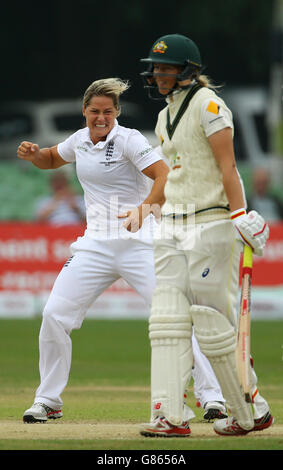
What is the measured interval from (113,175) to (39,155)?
0.61 m

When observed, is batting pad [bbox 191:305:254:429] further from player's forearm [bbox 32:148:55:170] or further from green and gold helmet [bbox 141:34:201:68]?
player's forearm [bbox 32:148:55:170]

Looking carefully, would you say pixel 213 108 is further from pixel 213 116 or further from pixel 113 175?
pixel 113 175

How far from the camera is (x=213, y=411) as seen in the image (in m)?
8.08

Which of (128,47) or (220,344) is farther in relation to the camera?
(128,47)

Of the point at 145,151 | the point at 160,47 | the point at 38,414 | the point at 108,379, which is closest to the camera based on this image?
the point at 160,47

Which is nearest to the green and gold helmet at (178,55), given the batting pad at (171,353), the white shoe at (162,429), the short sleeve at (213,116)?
the short sleeve at (213,116)

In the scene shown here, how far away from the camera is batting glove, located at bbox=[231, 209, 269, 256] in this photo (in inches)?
264

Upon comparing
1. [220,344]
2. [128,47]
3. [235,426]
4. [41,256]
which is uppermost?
[220,344]

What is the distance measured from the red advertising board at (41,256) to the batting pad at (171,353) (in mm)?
9655

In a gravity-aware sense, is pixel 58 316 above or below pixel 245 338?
below

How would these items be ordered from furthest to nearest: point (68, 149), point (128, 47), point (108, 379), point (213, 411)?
point (128, 47) < point (108, 379) < point (68, 149) < point (213, 411)

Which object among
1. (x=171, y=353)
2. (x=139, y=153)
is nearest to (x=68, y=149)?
(x=139, y=153)
